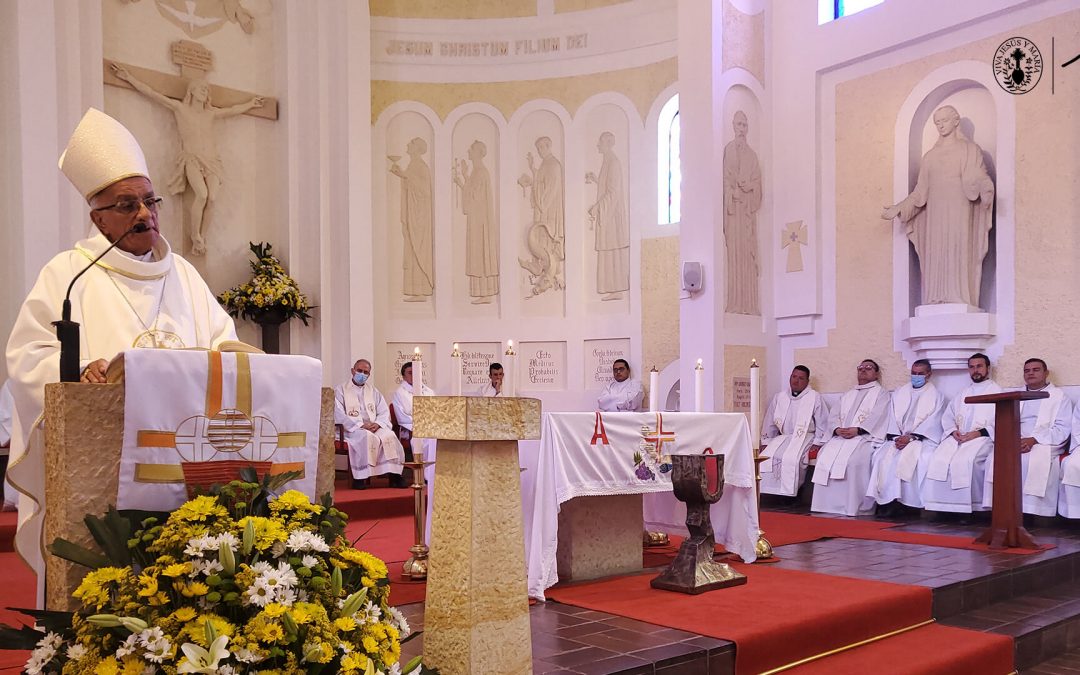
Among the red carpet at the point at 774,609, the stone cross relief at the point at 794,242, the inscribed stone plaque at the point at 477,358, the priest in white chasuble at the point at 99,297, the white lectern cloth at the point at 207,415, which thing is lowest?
the red carpet at the point at 774,609

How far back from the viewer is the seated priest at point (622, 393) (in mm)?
11109

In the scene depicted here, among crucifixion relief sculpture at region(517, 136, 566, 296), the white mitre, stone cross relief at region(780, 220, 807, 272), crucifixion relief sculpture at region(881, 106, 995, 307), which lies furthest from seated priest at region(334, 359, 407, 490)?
the white mitre

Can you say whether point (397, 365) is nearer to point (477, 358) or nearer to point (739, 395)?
point (477, 358)

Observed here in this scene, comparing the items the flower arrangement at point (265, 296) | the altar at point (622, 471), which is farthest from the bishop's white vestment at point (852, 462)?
the flower arrangement at point (265, 296)

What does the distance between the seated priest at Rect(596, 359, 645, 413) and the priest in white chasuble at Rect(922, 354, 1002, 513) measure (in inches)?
153

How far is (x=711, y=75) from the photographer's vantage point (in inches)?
380

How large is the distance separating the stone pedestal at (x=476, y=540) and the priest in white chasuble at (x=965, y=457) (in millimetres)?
5900

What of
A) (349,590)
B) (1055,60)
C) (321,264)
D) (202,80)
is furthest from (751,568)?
(202,80)

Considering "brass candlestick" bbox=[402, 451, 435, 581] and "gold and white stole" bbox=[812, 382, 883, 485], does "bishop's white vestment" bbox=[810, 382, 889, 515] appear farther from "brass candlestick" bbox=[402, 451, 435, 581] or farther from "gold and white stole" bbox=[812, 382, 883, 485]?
"brass candlestick" bbox=[402, 451, 435, 581]

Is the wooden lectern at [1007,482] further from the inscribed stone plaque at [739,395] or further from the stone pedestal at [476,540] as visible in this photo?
the stone pedestal at [476,540]

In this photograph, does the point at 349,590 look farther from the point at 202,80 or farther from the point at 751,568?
the point at 202,80

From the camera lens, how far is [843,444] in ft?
28.2

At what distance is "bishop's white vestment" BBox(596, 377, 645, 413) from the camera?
11102 millimetres

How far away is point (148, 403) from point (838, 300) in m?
8.79
